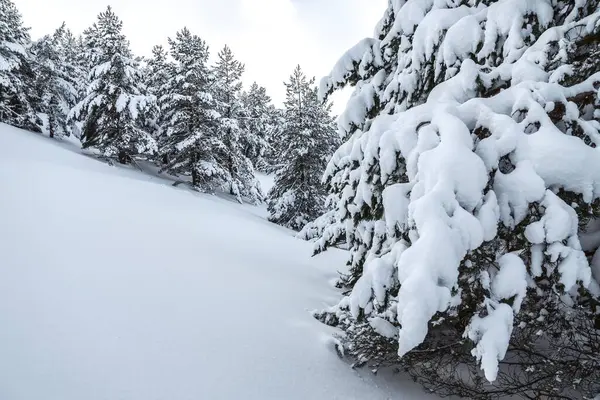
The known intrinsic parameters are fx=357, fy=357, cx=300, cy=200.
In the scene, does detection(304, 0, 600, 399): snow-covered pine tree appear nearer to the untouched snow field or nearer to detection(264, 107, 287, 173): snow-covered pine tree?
the untouched snow field

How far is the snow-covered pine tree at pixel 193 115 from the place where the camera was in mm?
19531

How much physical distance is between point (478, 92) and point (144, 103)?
1894cm

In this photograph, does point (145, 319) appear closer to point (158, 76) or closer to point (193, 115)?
point (193, 115)

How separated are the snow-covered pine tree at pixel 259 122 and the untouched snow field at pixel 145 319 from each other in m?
29.4

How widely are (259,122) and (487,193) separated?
38095mm

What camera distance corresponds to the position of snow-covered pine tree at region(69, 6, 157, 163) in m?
18.9

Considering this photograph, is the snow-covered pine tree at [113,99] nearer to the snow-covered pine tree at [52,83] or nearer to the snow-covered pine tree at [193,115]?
the snow-covered pine tree at [193,115]

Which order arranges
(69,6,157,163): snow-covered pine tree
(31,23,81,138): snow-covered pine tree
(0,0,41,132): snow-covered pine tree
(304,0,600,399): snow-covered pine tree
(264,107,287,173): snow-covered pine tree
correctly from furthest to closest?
(31,23,81,138): snow-covered pine tree < (264,107,287,173): snow-covered pine tree < (0,0,41,132): snow-covered pine tree < (69,6,157,163): snow-covered pine tree < (304,0,600,399): snow-covered pine tree

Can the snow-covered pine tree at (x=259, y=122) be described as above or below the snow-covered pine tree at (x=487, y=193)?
above

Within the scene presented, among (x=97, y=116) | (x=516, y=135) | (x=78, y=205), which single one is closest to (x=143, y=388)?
(x=516, y=135)

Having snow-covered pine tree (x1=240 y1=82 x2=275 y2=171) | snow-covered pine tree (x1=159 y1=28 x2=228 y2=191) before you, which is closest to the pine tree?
snow-covered pine tree (x1=159 y1=28 x2=228 y2=191)

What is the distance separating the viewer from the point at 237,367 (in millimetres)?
3158

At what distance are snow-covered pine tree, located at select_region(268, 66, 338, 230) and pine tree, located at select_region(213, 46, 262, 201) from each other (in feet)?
11.4

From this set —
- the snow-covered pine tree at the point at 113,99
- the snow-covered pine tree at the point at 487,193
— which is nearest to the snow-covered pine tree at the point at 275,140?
the snow-covered pine tree at the point at 113,99
